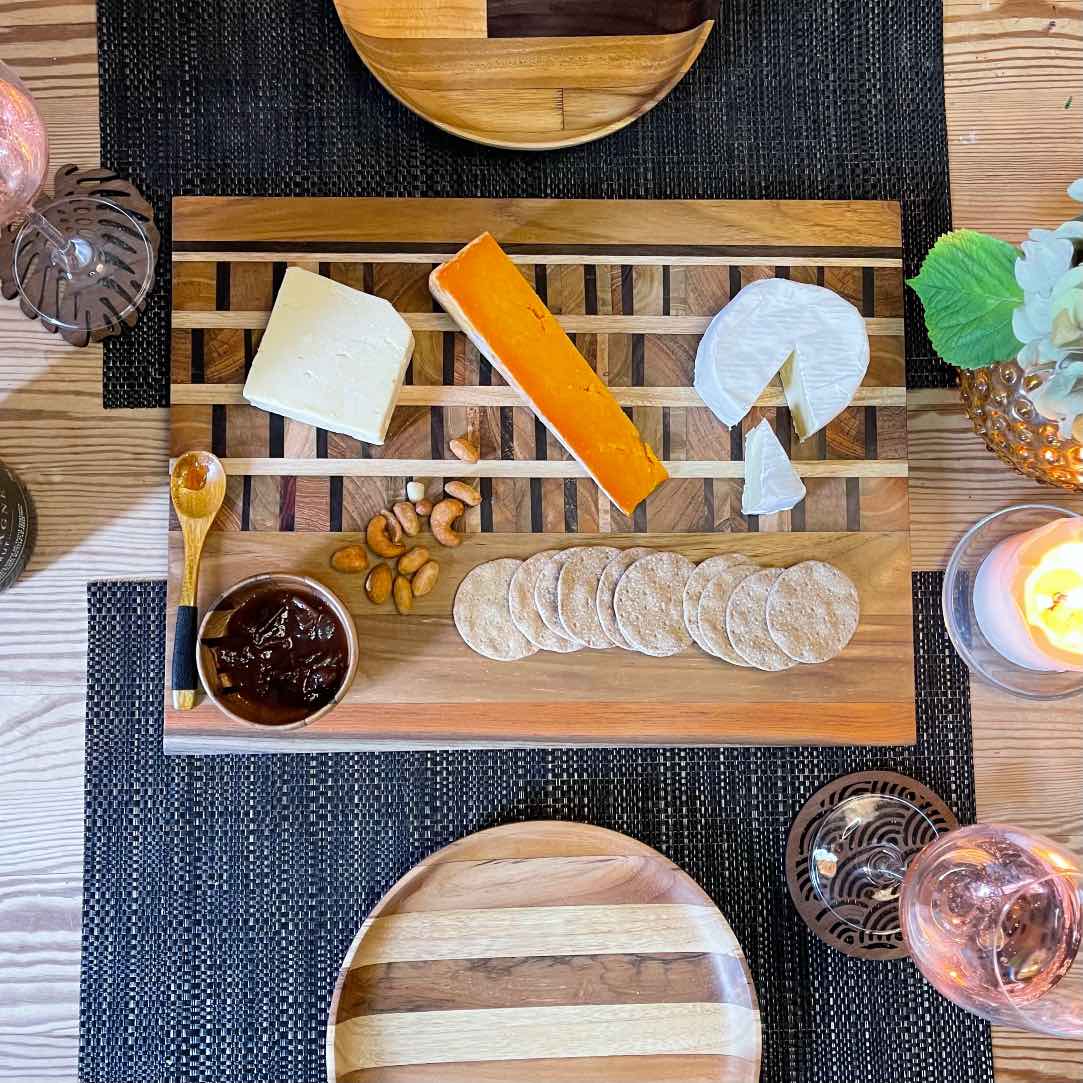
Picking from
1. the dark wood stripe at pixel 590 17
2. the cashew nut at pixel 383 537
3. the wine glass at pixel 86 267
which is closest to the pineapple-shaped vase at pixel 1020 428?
the dark wood stripe at pixel 590 17

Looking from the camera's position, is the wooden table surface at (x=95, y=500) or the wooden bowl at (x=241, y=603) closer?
the wooden bowl at (x=241, y=603)

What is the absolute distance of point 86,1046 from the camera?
1144mm

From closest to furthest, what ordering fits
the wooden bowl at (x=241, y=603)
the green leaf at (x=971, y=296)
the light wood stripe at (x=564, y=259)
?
the green leaf at (x=971, y=296) < the wooden bowl at (x=241, y=603) < the light wood stripe at (x=564, y=259)

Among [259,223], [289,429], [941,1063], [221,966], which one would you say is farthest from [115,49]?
[941,1063]

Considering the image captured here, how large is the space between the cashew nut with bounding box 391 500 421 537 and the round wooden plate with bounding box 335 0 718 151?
1.44ft

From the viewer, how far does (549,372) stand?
1.13 m

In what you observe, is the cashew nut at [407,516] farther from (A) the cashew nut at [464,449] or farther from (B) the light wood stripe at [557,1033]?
(B) the light wood stripe at [557,1033]

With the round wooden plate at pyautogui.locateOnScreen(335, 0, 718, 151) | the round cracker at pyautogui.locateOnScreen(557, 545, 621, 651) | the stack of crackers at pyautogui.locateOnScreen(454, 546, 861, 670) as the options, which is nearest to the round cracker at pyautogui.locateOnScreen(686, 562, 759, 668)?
the stack of crackers at pyautogui.locateOnScreen(454, 546, 861, 670)

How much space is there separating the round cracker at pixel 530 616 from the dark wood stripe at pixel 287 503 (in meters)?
0.26

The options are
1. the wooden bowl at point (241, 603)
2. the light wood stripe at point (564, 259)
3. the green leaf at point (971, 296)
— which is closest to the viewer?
the green leaf at point (971, 296)

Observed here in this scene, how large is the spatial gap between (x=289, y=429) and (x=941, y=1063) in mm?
1063

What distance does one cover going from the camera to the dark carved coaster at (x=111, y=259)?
118 cm

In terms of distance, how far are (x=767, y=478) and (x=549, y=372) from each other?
278 mm

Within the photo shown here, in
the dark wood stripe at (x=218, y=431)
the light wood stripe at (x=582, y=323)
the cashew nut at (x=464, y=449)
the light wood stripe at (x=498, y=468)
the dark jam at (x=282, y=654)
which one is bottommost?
the dark jam at (x=282, y=654)
